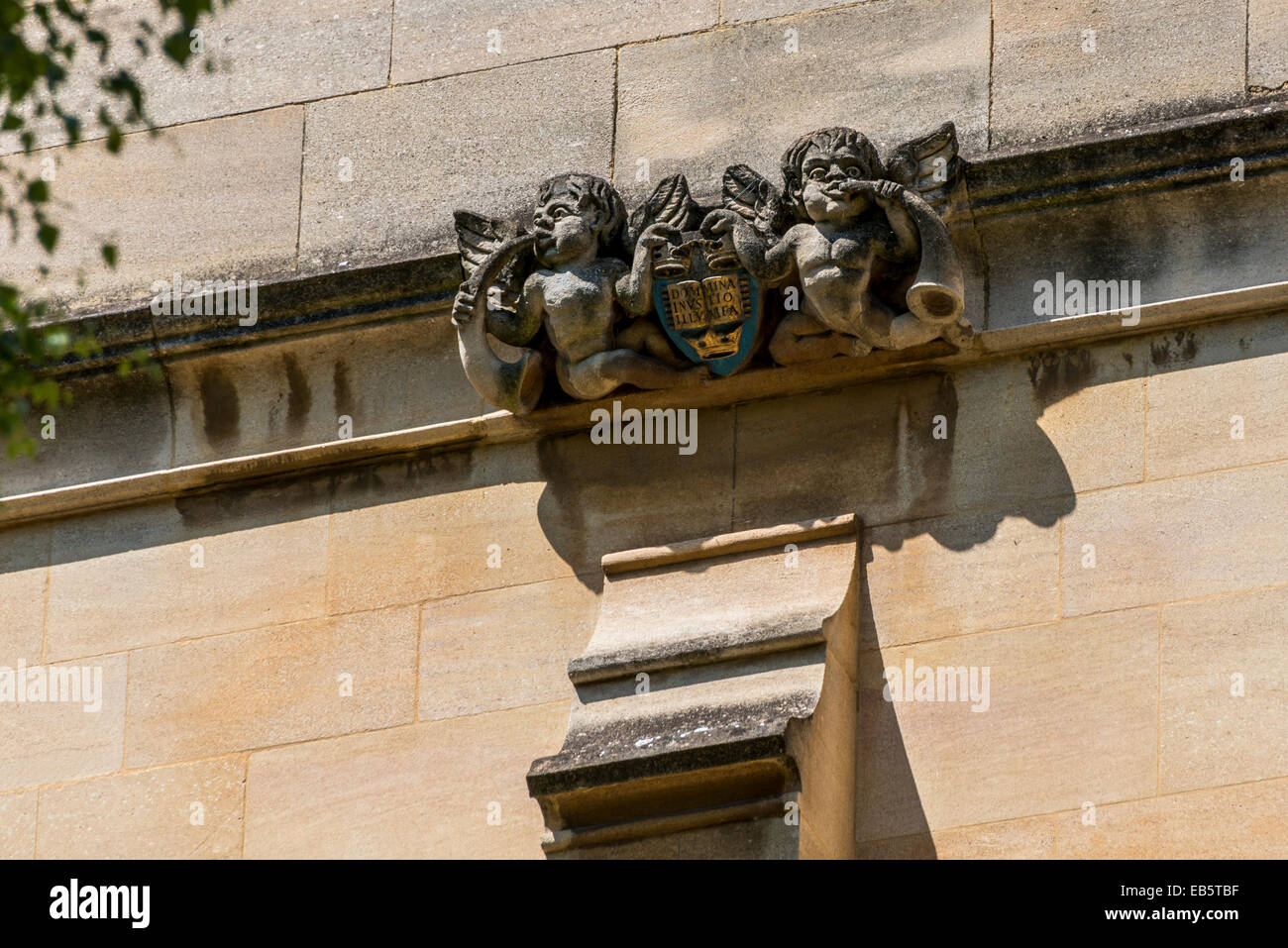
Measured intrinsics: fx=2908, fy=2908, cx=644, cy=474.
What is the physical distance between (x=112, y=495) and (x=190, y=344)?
0.67 meters

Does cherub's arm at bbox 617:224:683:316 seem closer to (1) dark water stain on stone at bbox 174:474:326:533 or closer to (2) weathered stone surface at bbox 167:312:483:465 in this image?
(2) weathered stone surface at bbox 167:312:483:465

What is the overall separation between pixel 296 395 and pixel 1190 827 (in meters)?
4.04

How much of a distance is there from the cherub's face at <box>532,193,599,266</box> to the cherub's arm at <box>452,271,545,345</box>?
0.10 meters

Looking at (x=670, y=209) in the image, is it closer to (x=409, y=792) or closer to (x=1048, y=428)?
(x=1048, y=428)

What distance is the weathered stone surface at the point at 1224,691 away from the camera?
948 cm

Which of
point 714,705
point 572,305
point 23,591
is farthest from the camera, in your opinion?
point 23,591

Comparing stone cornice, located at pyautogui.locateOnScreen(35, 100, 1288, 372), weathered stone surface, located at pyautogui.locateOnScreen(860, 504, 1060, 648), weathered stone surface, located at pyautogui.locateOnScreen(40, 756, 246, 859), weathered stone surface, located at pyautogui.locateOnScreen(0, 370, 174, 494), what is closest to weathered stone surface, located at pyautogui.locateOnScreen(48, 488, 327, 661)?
weathered stone surface, located at pyautogui.locateOnScreen(0, 370, 174, 494)

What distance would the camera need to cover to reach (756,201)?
35.0ft

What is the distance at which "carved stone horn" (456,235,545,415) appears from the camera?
1084cm

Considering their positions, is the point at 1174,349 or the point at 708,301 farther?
the point at 708,301

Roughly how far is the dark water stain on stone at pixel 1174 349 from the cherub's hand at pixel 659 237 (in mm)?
1767

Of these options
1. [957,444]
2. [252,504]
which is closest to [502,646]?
[252,504]

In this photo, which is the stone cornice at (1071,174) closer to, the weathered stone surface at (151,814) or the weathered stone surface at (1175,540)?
the weathered stone surface at (1175,540)

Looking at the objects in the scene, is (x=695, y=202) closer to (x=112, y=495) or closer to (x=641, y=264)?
(x=641, y=264)
